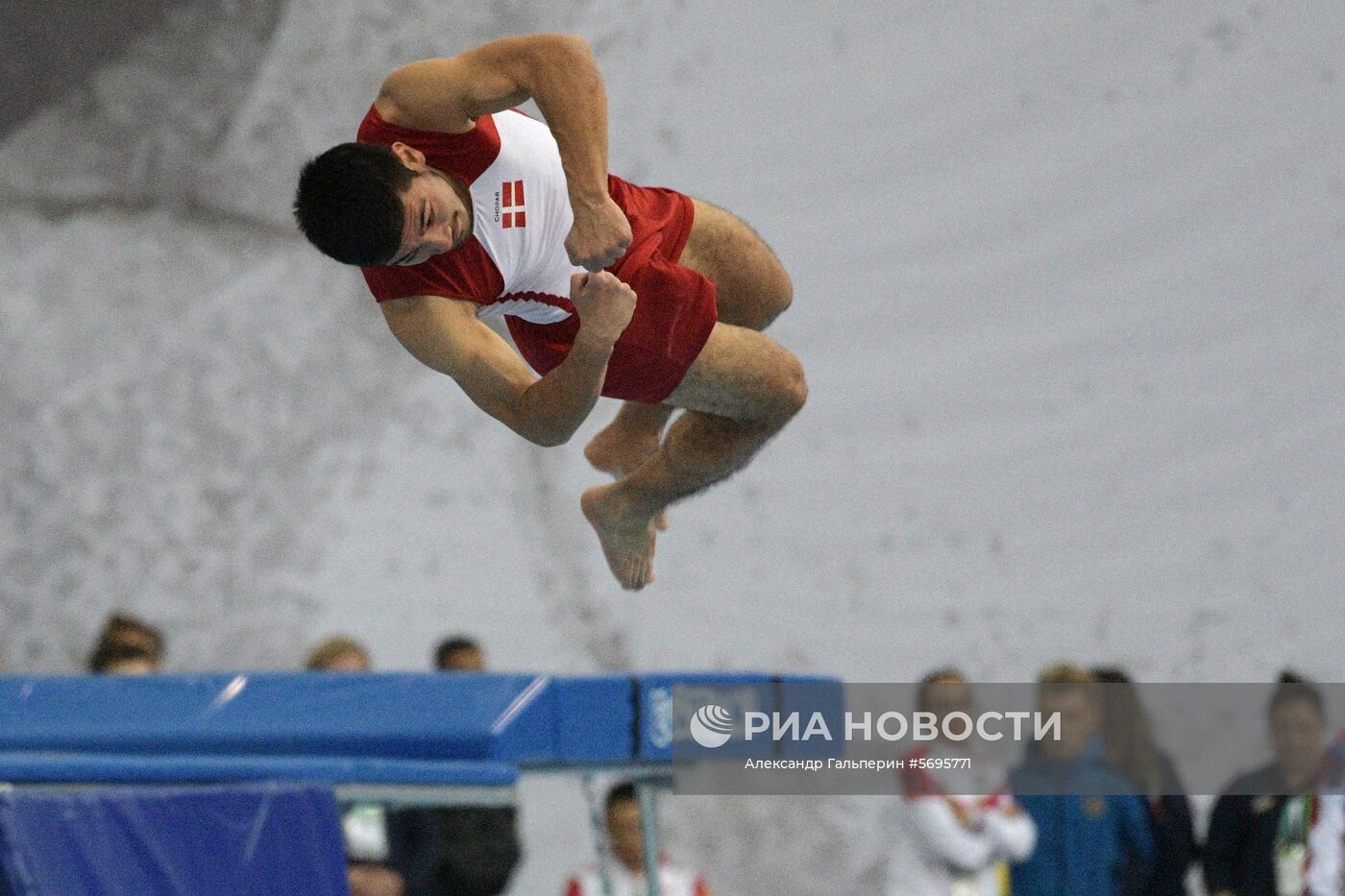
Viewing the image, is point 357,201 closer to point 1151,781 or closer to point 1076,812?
point 1076,812

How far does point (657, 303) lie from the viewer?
10.4ft

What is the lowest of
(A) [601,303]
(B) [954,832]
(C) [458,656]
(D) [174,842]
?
(B) [954,832]

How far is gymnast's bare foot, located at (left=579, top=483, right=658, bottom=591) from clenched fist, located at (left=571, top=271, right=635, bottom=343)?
0.68 meters

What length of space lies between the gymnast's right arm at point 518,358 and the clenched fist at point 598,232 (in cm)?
5

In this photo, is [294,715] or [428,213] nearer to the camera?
[428,213]

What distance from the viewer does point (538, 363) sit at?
3539mm

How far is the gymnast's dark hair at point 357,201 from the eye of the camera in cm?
277

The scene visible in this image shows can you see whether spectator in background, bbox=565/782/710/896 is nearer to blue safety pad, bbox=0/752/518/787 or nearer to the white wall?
blue safety pad, bbox=0/752/518/787

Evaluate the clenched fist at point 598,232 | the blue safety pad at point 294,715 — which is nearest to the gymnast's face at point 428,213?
the clenched fist at point 598,232

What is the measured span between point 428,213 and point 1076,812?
3.13 m

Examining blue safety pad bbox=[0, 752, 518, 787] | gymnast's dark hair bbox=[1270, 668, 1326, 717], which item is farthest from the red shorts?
gymnast's dark hair bbox=[1270, 668, 1326, 717]

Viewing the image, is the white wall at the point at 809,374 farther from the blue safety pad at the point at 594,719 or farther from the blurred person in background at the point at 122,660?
the blue safety pad at the point at 594,719

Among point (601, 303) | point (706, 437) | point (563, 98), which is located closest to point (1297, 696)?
point (706, 437)

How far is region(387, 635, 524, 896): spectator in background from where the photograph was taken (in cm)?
467
